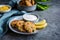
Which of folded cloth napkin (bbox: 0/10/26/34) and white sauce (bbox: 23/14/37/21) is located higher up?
white sauce (bbox: 23/14/37/21)

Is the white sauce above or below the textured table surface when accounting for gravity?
above

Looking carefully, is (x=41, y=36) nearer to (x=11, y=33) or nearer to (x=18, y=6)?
(x=11, y=33)

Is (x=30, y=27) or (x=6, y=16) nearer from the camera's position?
(x=30, y=27)

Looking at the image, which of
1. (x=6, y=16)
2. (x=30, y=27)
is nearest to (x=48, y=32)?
(x=30, y=27)

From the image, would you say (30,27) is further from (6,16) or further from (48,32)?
(6,16)

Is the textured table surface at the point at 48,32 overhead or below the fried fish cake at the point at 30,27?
below

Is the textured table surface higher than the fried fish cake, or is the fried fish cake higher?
the fried fish cake

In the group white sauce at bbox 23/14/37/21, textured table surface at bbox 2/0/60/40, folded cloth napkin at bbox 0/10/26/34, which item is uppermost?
white sauce at bbox 23/14/37/21

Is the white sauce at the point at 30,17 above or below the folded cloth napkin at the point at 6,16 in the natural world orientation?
above

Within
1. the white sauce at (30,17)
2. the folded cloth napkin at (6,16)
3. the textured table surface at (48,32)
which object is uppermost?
the white sauce at (30,17)

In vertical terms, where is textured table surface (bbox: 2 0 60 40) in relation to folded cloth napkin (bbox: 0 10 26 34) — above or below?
below

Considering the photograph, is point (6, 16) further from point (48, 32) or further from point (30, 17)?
point (48, 32)
